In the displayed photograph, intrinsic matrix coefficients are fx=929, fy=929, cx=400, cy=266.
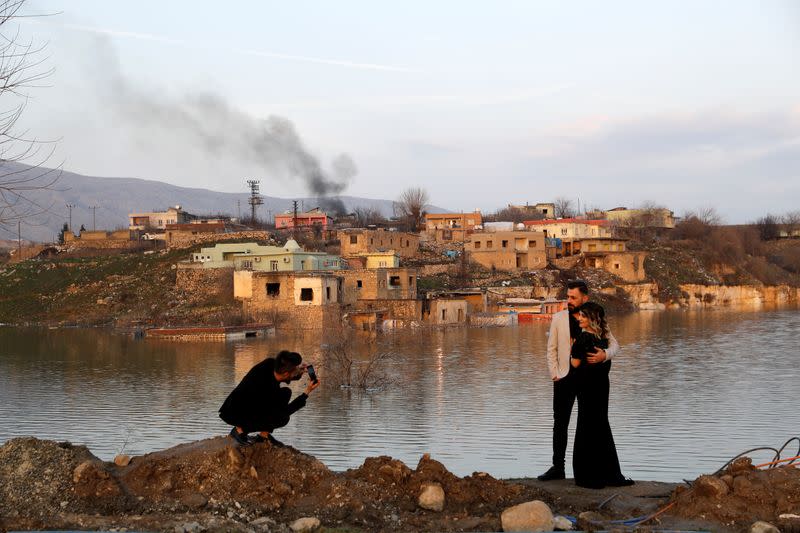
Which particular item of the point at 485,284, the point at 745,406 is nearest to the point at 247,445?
the point at 745,406

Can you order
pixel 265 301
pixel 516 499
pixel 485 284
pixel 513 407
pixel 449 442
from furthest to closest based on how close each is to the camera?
pixel 485 284 → pixel 265 301 → pixel 513 407 → pixel 449 442 → pixel 516 499

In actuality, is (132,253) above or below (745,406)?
above

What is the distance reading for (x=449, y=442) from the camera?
1280 cm

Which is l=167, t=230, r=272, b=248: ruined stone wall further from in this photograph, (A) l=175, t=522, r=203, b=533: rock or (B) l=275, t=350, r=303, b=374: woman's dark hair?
(A) l=175, t=522, r=203, b=533: rock

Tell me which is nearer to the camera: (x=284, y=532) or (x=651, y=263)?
(x=284, y=532)

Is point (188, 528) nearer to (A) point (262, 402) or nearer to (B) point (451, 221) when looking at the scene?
(A) point (262, 402)

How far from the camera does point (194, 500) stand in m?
6.93

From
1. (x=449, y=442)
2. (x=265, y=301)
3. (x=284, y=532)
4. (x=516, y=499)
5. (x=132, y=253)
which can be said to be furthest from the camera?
(x=132, y=253)

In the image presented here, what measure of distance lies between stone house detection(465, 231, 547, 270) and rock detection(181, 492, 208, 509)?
47886mm

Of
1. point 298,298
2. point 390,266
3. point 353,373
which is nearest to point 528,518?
point 353,373

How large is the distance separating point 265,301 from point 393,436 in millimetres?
27740

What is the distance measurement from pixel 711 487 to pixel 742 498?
0.22 m

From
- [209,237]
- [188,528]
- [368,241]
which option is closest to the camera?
[188,528]

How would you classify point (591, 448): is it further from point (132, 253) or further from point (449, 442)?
point (132, 253)
